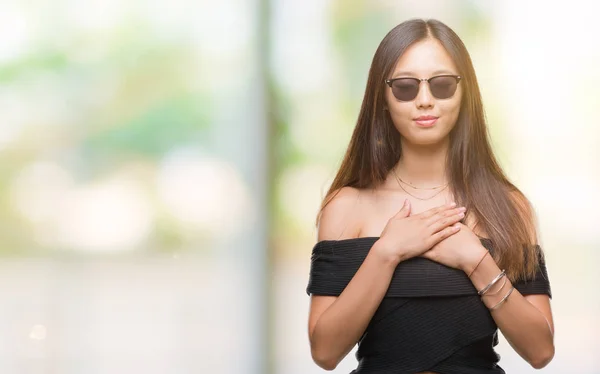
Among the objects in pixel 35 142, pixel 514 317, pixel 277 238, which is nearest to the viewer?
pixel 514 317

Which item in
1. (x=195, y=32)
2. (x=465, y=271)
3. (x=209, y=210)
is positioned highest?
(x=195, y=32)

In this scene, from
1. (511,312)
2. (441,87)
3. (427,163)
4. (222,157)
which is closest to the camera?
(511,312)

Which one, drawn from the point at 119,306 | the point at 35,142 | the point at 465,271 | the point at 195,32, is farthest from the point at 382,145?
the point at 195,32

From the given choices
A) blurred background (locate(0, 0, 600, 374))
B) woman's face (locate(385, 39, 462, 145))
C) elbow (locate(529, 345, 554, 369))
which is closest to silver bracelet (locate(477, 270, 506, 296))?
elbow (locate(529, 345, 554, 369))

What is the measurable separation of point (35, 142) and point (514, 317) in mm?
2467

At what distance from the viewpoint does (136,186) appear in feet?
16.0

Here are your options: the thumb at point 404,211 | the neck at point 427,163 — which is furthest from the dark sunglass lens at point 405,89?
the thumb at point 404,211

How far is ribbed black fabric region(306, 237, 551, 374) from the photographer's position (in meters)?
2.51

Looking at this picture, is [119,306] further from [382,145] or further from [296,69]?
[382,145]

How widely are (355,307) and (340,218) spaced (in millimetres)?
292

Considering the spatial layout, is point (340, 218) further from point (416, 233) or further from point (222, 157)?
point (222, 157)

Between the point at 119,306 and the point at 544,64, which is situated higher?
the point at 544,64

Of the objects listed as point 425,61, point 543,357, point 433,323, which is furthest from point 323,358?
point 425,61

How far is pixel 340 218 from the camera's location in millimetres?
2701
